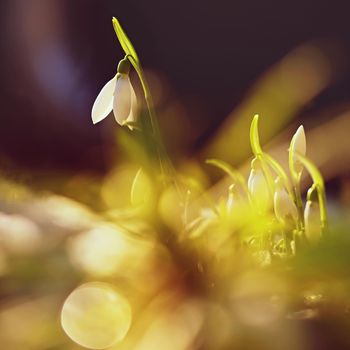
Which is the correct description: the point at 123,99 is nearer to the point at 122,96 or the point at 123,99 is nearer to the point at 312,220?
the point at 122,96

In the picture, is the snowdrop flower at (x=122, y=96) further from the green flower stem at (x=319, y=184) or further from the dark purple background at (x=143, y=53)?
the dark purple background at (x=143, y=53)

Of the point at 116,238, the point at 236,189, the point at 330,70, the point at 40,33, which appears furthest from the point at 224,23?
the point at 116,238

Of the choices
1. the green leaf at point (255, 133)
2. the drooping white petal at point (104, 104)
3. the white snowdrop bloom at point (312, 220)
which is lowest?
the white snowdrop bloom at point (312, 220)

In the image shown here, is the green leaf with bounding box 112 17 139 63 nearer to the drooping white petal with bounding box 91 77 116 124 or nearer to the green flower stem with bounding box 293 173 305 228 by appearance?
the drooping white petal with bounding box 91 77 116 124

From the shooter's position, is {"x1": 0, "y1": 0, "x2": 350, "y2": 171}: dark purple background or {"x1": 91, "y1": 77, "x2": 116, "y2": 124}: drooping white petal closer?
{"x1": 91, "y1": 77, "x2": 116, "y2": 124}: drooping white petal

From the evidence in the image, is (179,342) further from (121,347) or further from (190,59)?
(190,59)

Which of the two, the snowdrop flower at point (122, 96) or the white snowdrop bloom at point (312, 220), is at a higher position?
the snowdrop flower at point (122, 96)

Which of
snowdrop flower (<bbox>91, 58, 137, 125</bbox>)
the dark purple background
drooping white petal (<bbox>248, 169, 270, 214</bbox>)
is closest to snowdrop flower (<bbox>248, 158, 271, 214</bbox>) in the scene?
drooping white petal (<bbox>248, 169, 270, 214</bbox>)

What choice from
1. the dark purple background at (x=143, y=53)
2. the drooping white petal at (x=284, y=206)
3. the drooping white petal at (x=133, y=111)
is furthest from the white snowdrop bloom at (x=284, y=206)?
the dark purple background at (x=143, y=53)
